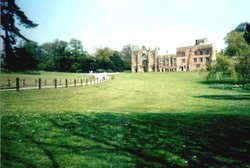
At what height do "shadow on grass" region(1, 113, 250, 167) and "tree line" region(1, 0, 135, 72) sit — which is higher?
"tree line" region(1, 0, 135, 72)

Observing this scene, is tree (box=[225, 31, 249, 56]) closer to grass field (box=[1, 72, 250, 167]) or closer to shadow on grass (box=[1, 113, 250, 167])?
grass field (box=[1, 72, 250, 167])

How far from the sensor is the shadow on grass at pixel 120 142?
978cm

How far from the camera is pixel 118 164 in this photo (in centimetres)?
955

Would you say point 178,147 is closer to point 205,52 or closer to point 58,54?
point 58,54

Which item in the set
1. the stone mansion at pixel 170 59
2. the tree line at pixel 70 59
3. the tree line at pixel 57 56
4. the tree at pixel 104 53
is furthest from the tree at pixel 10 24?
the tree at pixel 104 53

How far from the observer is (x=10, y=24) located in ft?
57.3

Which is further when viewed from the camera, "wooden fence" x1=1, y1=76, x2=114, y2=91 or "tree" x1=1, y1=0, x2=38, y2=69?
"wooden fence" x1=1, y1=76, x2=114, y2=91

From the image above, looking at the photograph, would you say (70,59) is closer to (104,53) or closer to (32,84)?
(104,53)

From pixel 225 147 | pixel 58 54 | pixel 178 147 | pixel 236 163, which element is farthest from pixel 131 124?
pixel 58 54

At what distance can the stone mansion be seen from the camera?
127 meters

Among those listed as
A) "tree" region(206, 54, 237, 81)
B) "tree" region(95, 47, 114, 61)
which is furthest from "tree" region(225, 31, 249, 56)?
"tree" region(95, 47, 114, 61)

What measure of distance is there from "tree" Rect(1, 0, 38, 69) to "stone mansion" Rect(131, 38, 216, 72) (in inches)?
4434

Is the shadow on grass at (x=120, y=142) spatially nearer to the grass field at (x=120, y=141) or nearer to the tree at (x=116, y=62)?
the grass field at (x=120, y=141)

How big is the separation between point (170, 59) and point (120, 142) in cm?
12513
